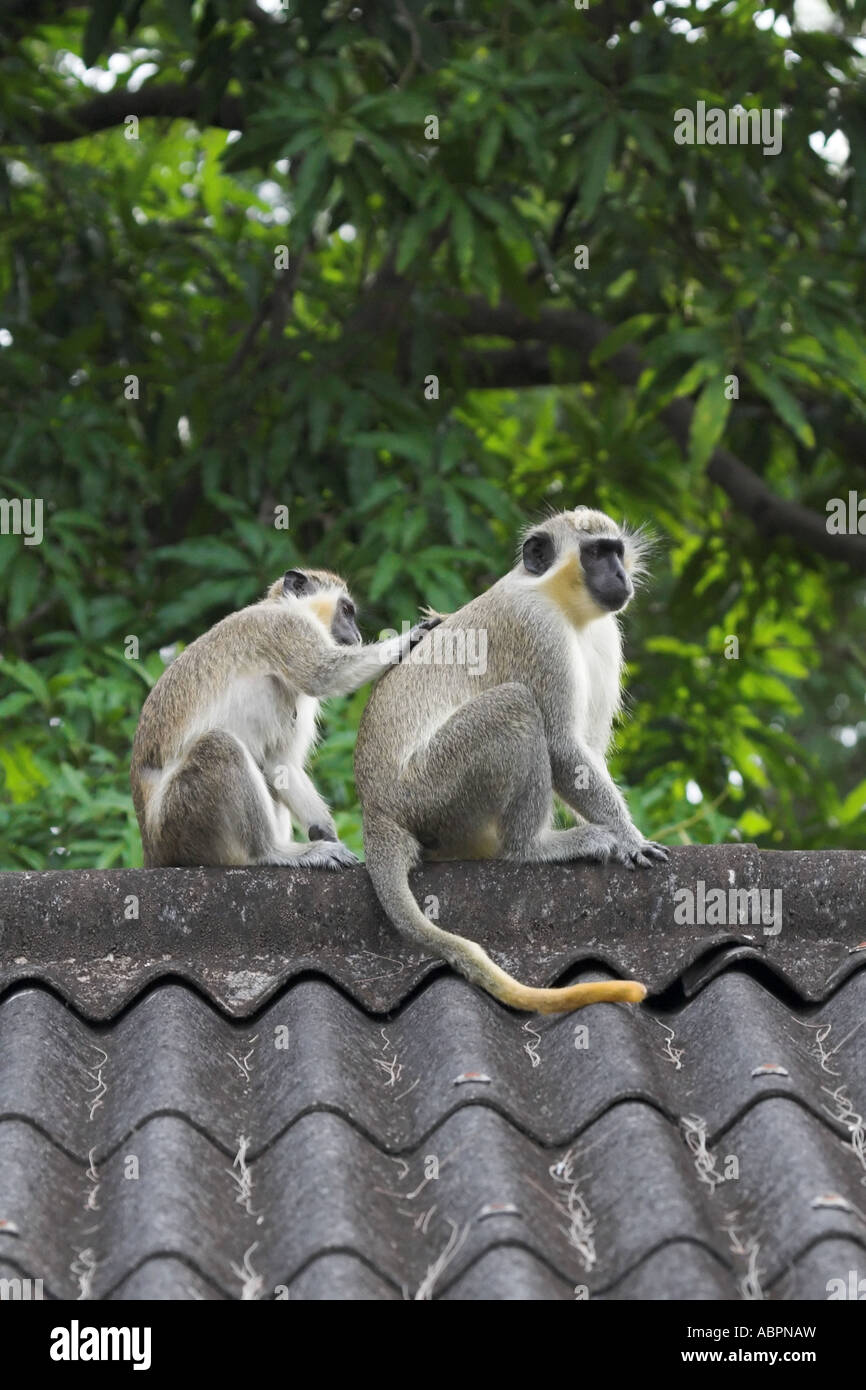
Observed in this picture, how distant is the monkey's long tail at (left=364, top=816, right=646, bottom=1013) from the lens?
3.25 m

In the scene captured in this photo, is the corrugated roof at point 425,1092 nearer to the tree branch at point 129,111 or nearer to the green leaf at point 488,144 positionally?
the green leaf at point 488,144

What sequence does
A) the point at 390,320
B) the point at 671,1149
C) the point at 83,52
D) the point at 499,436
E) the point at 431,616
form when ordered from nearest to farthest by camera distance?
the point at 671,1149 → the point at 431,616 → the point at 83,52 → the point at 390,320 → the point at 499,436

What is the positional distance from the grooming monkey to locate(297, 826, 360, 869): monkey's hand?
25cm

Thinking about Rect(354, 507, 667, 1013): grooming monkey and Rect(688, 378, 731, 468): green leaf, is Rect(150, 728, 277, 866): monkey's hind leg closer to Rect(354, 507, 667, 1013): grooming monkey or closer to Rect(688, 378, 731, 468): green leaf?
Rect(354, 507, 667, 1013): grooming monkey

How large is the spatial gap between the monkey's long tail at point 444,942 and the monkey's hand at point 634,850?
462mm

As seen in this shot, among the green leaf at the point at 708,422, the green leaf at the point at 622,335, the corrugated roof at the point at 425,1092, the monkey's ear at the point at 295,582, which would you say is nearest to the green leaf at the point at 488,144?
the green leaf at the point at 622,335

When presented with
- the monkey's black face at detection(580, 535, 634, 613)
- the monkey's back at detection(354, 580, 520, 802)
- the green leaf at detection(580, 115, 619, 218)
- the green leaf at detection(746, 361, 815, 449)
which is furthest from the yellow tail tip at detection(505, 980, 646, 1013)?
the green leaf at detection(580, 115, 619, 218)

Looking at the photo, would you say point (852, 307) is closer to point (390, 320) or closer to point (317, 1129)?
point (390, 320)

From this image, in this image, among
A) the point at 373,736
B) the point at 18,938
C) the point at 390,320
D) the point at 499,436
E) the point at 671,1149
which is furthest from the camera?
the point at 499,436

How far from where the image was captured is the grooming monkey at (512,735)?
14.3 ft

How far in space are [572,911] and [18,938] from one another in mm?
1135

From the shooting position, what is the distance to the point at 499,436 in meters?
8.38

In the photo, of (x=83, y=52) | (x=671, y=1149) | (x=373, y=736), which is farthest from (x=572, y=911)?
(x=83, y=52)
